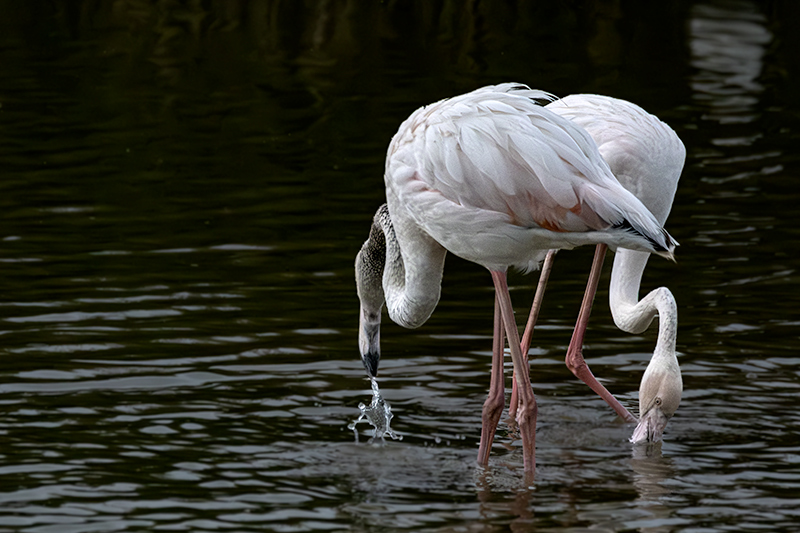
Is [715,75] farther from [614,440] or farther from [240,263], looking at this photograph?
[614,440]

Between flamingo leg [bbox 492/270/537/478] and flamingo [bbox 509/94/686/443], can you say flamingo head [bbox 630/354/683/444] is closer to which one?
flamingo [bbox 509/94/686/443]

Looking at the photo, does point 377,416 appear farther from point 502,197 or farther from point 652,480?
point 502,197

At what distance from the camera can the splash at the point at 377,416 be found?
6734 millimetres

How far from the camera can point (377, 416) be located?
686 cm

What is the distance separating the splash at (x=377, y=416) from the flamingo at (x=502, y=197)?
54cm

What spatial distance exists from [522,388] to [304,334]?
2273 millimetres

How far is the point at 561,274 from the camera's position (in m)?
9.91

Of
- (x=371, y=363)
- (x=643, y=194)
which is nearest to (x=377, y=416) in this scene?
(x=371, y=363)

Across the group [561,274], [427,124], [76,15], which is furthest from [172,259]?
[76,15]

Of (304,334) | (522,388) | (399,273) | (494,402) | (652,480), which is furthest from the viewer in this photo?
(304,334)

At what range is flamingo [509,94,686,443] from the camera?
6.43m

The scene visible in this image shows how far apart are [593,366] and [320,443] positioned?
197 centimetres

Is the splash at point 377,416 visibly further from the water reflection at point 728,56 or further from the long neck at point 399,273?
the water reflection at point 728,56

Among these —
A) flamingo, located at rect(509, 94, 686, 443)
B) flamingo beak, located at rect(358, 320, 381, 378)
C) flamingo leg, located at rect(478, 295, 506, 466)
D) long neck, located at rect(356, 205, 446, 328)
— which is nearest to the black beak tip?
flamingo beak, located at rect(358, 320, 381, 378)
